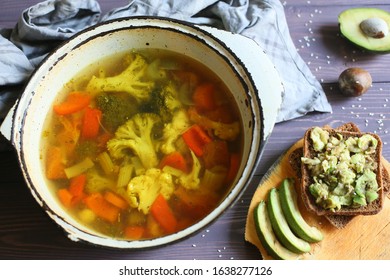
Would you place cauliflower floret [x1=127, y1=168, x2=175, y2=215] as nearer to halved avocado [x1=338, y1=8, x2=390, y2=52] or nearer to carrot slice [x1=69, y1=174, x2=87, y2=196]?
carrot slice [x1=69, y1=174, x2=87, y2=196]

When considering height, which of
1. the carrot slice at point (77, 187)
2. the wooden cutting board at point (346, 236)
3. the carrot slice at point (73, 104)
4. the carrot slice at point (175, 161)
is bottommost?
the wooden cutting board at point (346, 236)

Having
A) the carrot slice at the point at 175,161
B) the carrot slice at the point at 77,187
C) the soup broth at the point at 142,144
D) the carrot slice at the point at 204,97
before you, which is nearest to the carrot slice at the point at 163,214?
the soup broth at the point at 142,144

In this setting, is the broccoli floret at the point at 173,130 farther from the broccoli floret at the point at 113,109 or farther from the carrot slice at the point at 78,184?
the carrot slice at the point at 78,184

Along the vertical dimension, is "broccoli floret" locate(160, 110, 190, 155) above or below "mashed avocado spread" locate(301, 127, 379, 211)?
above

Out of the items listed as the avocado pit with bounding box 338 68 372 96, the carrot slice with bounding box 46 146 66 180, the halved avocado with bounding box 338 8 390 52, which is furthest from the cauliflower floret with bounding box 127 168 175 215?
the halved avocado with bounding box 338 8 390 52

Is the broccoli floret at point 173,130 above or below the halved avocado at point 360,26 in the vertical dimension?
below
